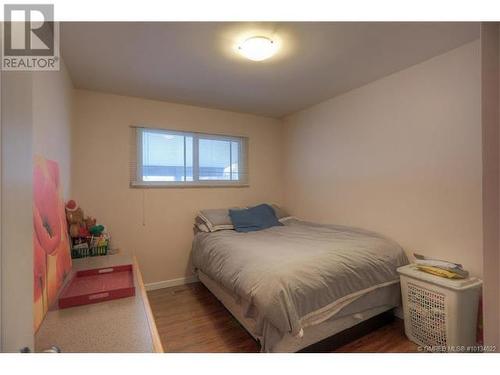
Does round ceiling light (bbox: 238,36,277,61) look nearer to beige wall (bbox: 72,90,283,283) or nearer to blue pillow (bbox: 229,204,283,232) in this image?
beige wall (bbox: 72,90,283,283)

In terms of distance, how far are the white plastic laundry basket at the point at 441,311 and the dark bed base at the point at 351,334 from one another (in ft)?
0.75

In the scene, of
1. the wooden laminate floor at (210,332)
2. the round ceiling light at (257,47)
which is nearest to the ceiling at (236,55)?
the round ceiling light at (257,47)

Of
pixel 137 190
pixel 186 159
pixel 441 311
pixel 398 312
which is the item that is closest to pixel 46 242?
pixel 137 190

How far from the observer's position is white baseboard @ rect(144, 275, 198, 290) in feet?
9.37

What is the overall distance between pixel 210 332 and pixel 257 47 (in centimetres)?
230

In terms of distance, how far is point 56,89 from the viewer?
1.75 m

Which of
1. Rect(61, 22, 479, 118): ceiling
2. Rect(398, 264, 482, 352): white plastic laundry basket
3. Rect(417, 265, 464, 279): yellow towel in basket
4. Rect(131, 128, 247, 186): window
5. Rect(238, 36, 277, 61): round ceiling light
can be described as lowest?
Rect(398, 264, 482, 352): white plastic laundry basket

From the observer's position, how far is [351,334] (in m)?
1.83

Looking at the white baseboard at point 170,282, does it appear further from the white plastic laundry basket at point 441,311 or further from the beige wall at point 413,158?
the white plastic laundry basket at point 441,311

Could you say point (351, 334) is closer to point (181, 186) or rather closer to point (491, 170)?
point (491, 170)

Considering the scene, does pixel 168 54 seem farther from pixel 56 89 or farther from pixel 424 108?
pixel 424 108

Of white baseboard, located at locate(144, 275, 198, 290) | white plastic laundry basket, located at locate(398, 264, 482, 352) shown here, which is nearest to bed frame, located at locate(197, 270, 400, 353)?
white plastic laundry basket, located at locate(398, 264, 482, 352)

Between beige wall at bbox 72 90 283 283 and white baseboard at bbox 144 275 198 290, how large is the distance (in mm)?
54
